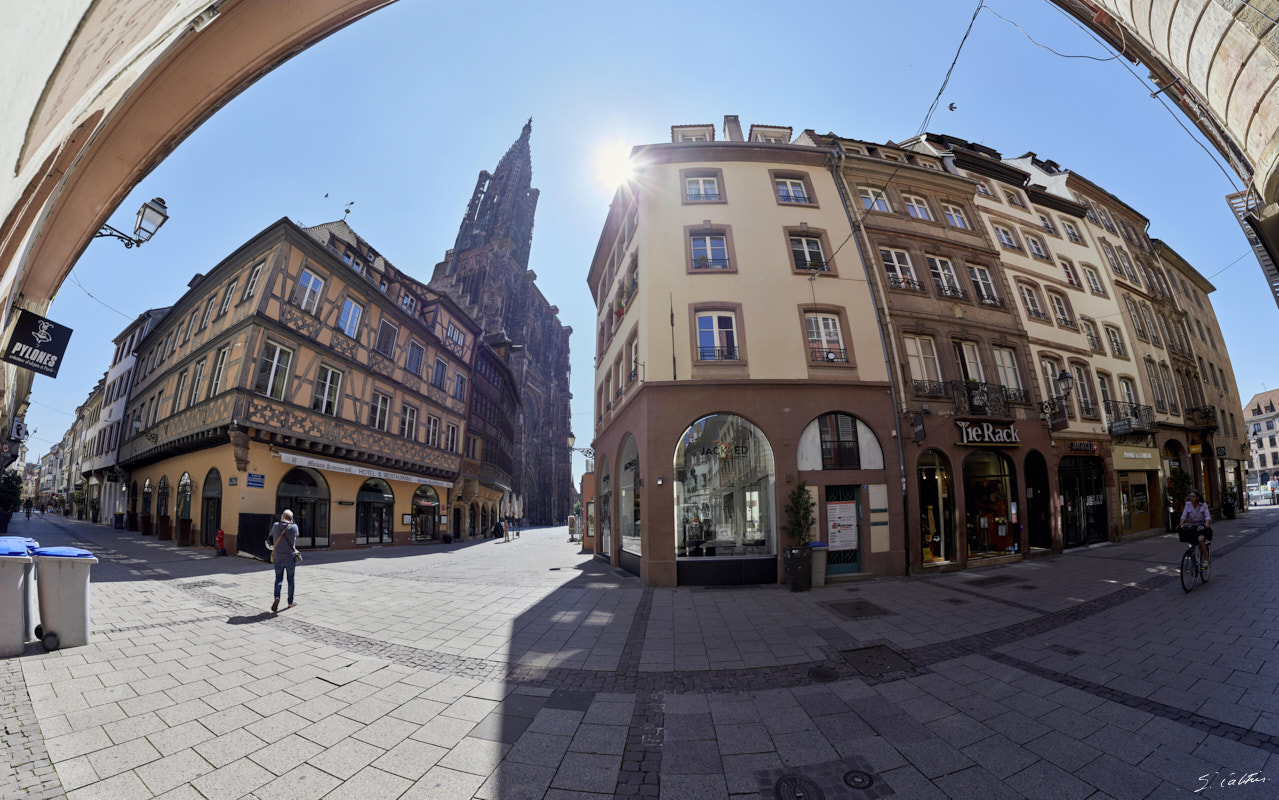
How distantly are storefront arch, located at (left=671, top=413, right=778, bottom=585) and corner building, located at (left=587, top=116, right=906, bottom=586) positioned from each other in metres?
0.03

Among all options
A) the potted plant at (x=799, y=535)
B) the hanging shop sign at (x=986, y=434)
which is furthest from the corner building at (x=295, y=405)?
the hanging shop sign at (x=986, y=434)

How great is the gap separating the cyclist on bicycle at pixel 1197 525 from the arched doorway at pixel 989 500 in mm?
5119

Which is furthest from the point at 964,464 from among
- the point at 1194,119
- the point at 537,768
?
the point at 537,768

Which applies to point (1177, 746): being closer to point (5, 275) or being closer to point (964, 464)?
point (5, 275)

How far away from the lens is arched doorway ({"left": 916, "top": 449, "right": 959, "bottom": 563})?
40.9 feet

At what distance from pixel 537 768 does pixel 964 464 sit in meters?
15.0

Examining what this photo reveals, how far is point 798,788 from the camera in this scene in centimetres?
287

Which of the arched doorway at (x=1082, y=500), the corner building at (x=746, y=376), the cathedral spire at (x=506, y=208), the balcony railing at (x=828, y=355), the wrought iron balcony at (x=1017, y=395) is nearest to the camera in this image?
the corner building at (x=746, y=376)

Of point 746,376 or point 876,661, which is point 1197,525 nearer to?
point 876,661

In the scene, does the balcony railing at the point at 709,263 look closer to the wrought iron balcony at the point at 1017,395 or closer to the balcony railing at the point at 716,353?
the balcony railing at the point at 716,353

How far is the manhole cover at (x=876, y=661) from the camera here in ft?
16.3

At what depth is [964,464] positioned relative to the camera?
13469mm

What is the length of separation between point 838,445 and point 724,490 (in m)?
3.34

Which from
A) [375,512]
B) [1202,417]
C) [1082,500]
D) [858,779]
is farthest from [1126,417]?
[375,512]
